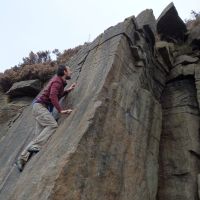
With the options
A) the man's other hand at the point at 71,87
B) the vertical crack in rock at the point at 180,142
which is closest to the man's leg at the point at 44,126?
the man's other hand at the point at 71,87

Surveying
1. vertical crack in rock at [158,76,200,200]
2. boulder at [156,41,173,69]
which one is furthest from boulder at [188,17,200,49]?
vertical crack in rock at [158,76,200,200]

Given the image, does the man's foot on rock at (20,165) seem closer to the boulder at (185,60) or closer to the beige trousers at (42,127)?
the beige trousers at (42,127)

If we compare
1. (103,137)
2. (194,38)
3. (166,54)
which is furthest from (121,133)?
(194,38)

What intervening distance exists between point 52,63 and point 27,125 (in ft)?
33.0

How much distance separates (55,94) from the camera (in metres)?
10.4

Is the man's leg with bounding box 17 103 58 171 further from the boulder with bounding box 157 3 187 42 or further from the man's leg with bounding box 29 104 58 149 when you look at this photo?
the boulder with bounding box 157 3 187 42

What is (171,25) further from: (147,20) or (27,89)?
(27,89)

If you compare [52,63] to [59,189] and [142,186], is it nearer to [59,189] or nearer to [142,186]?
[142,186]

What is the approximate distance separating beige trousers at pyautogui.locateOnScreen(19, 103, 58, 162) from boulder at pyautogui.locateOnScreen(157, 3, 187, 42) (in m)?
10.0

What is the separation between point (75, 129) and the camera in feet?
30.0

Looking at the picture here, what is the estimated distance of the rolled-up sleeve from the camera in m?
10.3

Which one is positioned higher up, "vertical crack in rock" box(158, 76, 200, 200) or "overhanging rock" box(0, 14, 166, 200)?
"overhanging rock" box(0, 14, 166, 200)

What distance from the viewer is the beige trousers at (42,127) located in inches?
393

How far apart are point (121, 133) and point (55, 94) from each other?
2345 millimetres
